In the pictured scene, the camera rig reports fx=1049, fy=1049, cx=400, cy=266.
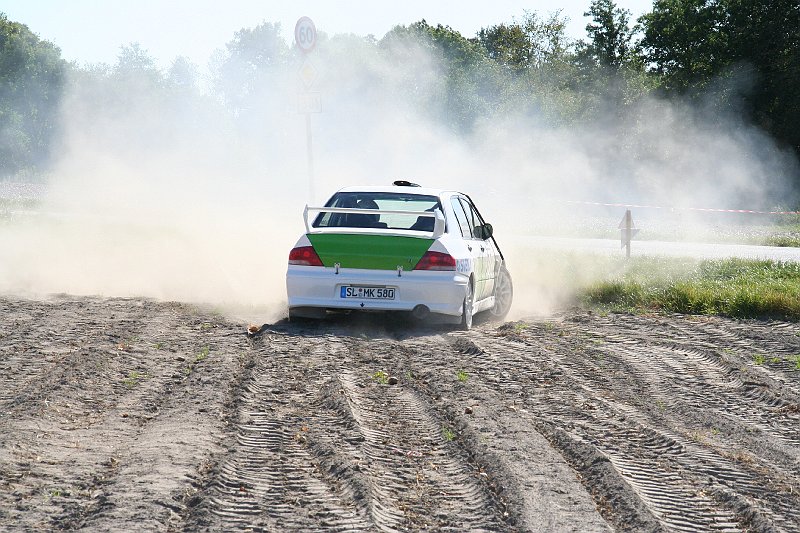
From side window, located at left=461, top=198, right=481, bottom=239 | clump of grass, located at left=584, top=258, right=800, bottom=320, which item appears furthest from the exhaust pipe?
clump of grass, located at left=584, top=258, right=800, bottom=320

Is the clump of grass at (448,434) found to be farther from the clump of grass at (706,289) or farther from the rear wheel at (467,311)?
the clump of grass at (706,289)

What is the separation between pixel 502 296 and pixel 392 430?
7191mm

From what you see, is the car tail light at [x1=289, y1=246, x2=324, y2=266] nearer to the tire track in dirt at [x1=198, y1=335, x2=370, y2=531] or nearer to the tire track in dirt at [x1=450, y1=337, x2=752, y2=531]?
the tire track in dirt at [x1=450, y1=337, x2=752, y2=531]

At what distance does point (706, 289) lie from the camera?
45.3 ft

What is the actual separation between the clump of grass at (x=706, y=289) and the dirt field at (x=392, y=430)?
1.91 metres

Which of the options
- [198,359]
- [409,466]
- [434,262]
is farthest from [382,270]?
[409,466]

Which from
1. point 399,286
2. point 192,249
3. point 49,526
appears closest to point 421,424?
point 49,526

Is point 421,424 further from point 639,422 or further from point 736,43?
point 736,43

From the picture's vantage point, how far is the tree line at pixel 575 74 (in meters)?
47.7

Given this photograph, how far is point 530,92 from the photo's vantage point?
51.7 metres

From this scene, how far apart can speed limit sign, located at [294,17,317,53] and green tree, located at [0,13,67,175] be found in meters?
43.7

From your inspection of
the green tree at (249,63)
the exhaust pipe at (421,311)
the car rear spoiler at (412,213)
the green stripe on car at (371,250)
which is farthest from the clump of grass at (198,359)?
the green tree at (249,63)

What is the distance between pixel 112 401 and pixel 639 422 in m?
3.53

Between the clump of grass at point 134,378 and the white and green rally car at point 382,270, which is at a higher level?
the white and green rally car at point 382,270
